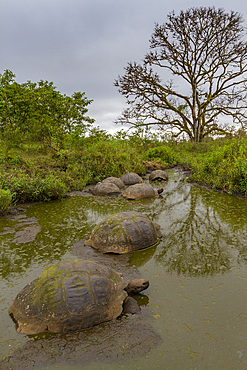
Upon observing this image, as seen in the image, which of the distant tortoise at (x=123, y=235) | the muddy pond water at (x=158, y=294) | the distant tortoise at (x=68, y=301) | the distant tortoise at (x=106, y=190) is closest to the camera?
the muddy pond water at (x=158, y=294)

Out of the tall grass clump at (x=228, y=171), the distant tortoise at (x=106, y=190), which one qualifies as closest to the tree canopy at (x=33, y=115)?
the distant tortoise at (x=106, y=190)

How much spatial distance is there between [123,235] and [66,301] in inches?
68.8

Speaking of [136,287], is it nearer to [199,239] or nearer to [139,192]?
[199,239]

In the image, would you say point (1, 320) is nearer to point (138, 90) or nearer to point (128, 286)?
point (128, 286)

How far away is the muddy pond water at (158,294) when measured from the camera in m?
2.06

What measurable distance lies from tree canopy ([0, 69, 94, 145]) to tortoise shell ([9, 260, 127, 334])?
10512 millimetres

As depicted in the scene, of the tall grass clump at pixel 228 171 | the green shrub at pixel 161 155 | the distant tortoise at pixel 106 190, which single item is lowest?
the distant tortoise at pixel 106 190

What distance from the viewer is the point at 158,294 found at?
2891mm

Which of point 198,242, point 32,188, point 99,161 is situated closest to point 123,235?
point 198,242

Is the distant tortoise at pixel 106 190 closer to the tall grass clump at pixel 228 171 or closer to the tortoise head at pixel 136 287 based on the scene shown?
the tall grass clump at pixel 228 171

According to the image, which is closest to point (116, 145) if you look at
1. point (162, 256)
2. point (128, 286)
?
point (162, 256)

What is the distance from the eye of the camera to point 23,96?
1509cm

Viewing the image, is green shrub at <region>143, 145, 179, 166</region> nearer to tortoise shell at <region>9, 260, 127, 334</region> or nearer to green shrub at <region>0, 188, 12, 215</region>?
green shrub at <region>0, 188, 12, 215</region>

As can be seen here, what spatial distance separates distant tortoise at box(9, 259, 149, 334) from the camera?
91.0 inches
